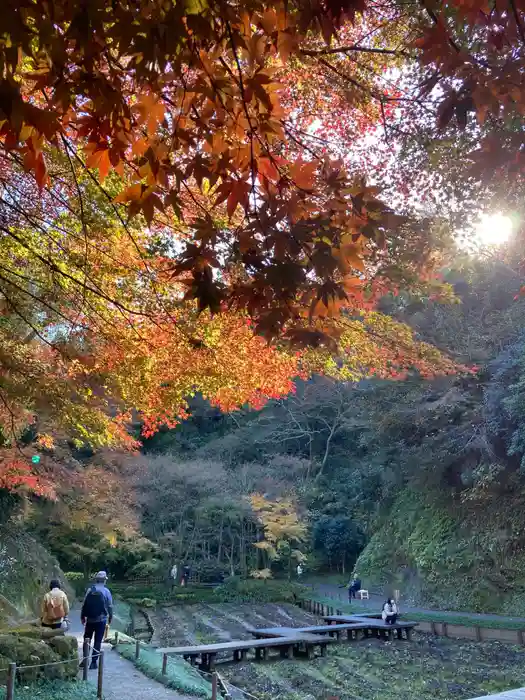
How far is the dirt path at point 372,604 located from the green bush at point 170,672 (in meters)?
9.77

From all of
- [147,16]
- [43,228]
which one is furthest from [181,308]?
[147,16]

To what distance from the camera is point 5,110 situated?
67.6 inches

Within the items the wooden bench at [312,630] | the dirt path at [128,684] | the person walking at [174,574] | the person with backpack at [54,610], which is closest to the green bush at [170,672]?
the dirt path at [128,684]

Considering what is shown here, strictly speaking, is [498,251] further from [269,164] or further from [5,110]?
[5,110]

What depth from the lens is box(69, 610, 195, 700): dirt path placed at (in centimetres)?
637

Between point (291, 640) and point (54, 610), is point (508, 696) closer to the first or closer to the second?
point (54, 610)

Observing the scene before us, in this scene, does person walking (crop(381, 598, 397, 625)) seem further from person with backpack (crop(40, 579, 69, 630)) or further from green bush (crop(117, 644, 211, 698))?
person with backpack (crop(40, 579, 69, 630))

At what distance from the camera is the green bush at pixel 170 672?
688 cm

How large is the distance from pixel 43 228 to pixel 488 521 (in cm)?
1646

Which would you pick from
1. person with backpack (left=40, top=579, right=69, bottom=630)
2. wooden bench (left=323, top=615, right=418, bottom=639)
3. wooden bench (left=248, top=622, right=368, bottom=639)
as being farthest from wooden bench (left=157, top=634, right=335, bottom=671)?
person with backpack (left=40, top=579, right=69, bottom=630)

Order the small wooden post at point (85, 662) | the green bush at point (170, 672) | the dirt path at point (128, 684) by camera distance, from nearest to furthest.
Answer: the dirt path at point (128, 684)
the small wooden post at point (85, 662)
the green bush at point (170, 672)

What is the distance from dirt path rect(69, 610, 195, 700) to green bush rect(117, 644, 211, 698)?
0.09 metres

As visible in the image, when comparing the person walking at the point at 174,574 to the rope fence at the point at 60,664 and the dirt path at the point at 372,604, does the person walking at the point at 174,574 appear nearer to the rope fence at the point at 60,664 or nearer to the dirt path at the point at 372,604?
the dirt path at the point at 372,604

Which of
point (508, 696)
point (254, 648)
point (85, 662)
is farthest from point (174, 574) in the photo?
point (508, 696)
